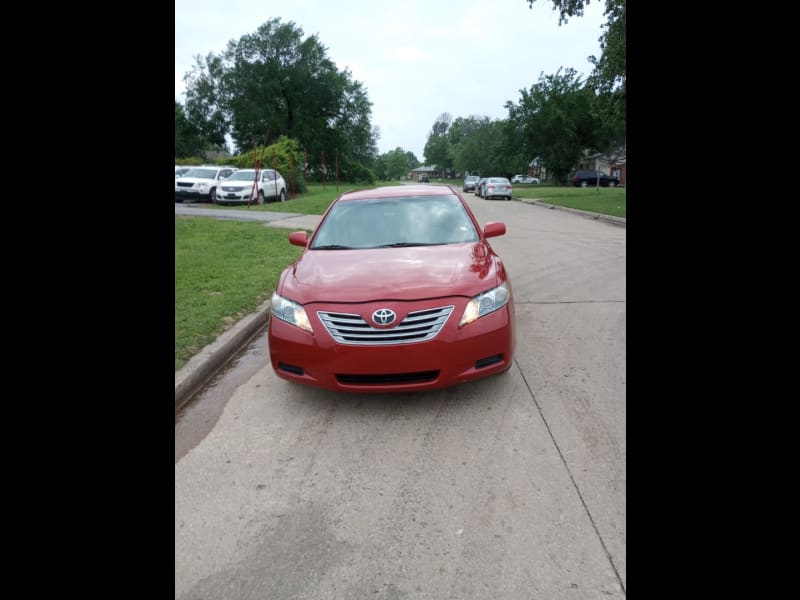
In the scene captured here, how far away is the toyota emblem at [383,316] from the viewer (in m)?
A: 3.38

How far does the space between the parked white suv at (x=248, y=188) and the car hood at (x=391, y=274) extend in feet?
60.2

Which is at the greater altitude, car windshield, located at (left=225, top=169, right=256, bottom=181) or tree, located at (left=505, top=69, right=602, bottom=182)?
tree, located at (left=505, top=69, right=602, bottom=182)

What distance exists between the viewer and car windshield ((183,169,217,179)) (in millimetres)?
23141

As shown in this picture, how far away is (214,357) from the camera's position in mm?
4684

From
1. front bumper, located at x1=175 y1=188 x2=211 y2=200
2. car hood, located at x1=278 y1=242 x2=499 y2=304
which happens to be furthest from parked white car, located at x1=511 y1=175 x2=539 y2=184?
car hood, located at x1=278 y1=242 x2=499 y2=304

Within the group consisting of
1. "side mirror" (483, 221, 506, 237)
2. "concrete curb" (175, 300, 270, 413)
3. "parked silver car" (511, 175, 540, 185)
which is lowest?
"concrete curb" (175, 300, 270, 413)

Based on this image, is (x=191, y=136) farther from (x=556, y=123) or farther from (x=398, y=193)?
(x=398, y=193)

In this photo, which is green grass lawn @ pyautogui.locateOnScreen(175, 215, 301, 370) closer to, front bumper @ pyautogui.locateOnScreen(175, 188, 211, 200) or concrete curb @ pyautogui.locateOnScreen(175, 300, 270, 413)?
concrete curb @ pyautogui.locateOnScreen(175, 300, 270, 413)

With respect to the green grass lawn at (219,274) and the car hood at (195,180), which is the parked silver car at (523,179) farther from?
the green grass lawn at (219,274)

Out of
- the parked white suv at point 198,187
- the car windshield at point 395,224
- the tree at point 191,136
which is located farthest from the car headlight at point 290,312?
the tree at point 191,136

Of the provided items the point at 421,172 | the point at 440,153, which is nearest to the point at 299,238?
the point at 440,153

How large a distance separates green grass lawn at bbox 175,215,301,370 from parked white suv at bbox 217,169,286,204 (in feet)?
26.9
